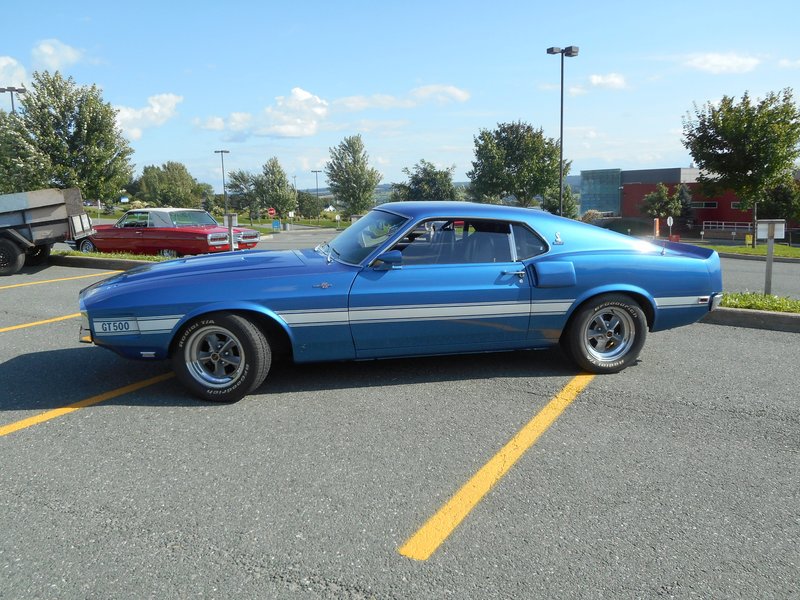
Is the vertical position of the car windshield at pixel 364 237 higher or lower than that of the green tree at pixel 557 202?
lower

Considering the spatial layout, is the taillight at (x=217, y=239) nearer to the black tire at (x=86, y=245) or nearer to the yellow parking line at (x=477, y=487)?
the black tire at (x=86, y=245)

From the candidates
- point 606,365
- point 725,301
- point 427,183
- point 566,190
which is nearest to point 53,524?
point 606,365

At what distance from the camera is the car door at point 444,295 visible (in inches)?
171

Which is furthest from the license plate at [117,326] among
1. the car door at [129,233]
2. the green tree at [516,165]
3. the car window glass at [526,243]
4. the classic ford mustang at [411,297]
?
the green tree at [516,165]

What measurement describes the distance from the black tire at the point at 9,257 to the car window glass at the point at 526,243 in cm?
982

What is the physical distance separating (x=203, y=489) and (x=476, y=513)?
136cm

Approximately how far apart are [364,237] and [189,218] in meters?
11.5

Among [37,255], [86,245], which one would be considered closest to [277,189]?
[86,245]

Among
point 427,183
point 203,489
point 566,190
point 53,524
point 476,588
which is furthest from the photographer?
point 427,183

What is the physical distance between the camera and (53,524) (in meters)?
2.70

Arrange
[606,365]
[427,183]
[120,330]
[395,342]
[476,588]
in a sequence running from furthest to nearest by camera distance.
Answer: [427,183]
[606,365]
[395,342]
[120,330]
[476,588]

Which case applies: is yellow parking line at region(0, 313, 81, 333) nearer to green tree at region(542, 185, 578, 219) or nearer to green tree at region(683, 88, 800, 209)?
green tree at region(683, 88, 800, 209)

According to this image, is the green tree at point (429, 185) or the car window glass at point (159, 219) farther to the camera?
the green tree at point (429, 185)

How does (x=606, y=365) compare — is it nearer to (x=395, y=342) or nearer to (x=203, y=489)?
(x=395, y=342)
